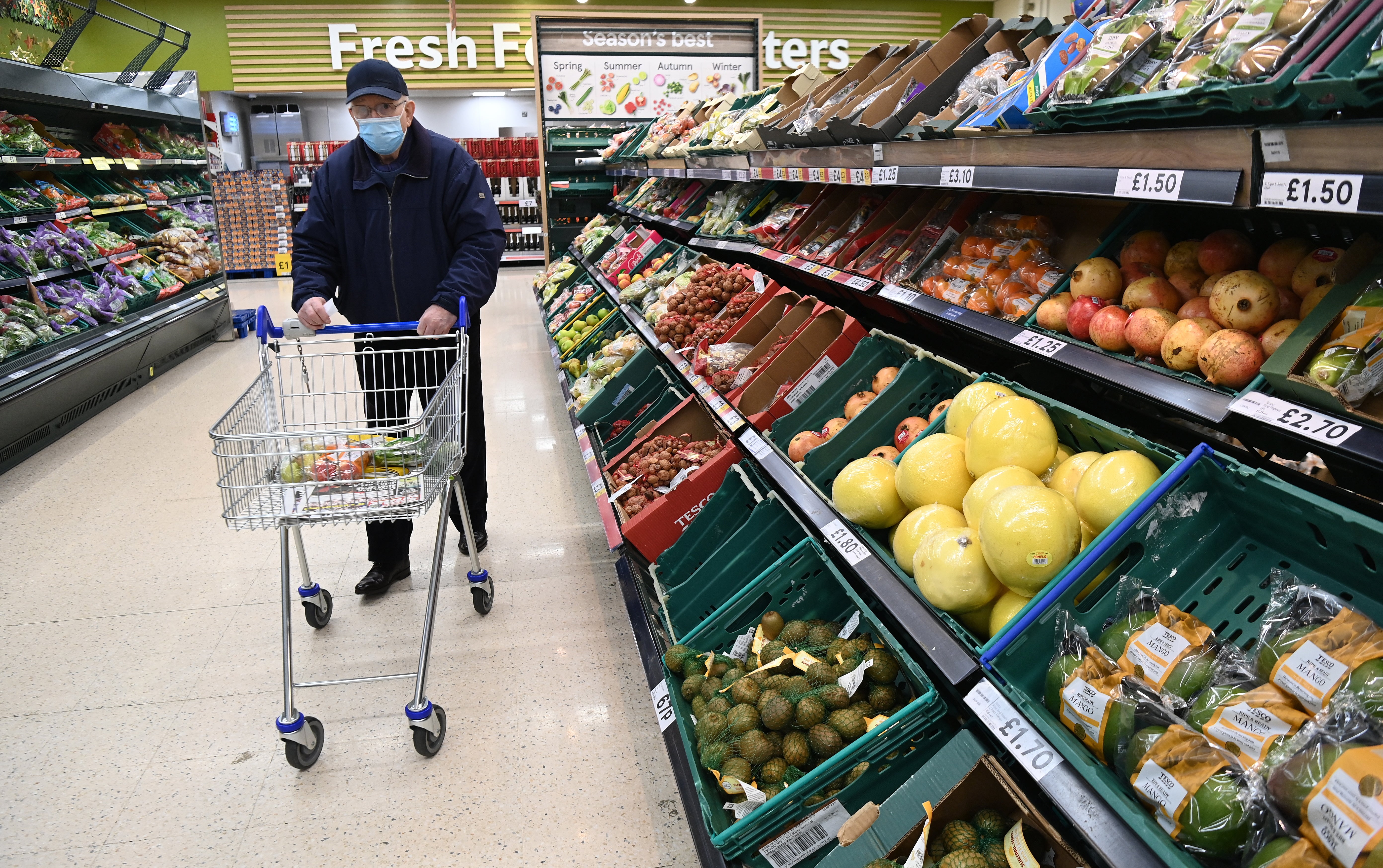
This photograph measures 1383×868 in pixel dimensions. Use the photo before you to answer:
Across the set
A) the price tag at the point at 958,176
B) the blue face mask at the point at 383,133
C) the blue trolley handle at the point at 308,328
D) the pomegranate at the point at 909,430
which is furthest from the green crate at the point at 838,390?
the blue face mask at the point at 383,133

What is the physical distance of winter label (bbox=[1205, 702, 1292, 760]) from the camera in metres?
0.98

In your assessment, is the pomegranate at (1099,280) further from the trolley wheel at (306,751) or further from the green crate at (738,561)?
the trolley wheel at (306,751)

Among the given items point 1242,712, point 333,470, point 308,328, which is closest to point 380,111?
point 308,328

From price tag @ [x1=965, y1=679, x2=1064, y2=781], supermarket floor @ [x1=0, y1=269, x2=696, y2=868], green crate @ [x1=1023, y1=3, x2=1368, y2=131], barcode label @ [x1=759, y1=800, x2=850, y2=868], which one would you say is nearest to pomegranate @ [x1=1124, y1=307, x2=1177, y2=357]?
green crate @ [x1=1023, y1=3, x2=1368, y2=131]

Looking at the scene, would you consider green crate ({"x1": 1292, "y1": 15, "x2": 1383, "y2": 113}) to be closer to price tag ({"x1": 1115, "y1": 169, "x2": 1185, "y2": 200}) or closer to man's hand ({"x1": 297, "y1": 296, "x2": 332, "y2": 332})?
price tag ({"x1": 1115, "y1": 169, "x2": 1185, "y2": 200})

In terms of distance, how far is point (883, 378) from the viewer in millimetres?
2285

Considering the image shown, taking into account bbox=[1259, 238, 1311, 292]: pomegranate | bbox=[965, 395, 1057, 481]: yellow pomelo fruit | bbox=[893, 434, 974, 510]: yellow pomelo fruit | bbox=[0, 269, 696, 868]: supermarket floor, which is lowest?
bbox=[0, 269, 696, 868]: supermarket floor

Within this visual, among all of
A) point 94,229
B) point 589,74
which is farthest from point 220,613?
point 589,74

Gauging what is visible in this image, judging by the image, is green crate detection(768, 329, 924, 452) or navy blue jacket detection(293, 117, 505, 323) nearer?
green crate detection(768, 329, 924, 452)

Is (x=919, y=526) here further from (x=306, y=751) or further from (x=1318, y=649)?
(x=306, y=751)

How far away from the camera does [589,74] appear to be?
26.1 feet

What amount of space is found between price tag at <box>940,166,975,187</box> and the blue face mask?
180 centimetres

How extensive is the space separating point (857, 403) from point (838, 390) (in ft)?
0.40

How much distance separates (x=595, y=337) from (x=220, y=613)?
2423 mm
